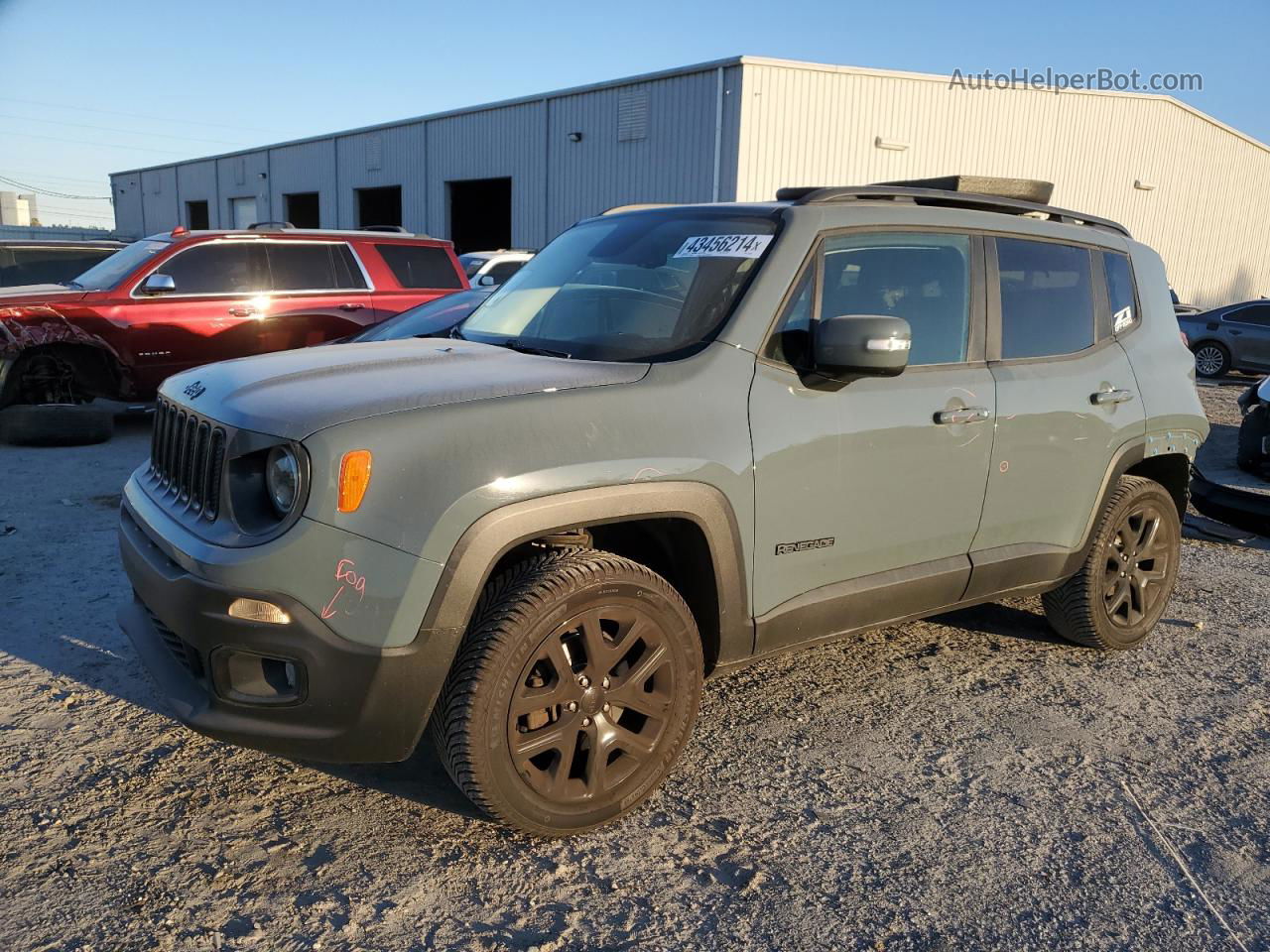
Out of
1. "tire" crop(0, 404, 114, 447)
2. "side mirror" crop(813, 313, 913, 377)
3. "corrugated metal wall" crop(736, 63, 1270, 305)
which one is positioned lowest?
"tire" crop(0, 404, 114, 447)

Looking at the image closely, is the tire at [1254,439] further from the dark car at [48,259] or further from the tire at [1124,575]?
the dark car at [48,259]

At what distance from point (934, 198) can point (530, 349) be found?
1.70 metres

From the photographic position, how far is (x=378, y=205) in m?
33.8

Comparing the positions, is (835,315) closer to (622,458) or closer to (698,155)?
(622,458)

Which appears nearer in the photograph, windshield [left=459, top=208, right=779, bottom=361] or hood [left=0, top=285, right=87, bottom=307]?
windshield [left=459, top=208, right=779, bottom=361]

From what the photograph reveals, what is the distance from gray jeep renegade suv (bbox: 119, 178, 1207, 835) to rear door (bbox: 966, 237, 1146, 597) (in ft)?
0.05

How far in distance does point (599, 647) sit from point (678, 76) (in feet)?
65.8

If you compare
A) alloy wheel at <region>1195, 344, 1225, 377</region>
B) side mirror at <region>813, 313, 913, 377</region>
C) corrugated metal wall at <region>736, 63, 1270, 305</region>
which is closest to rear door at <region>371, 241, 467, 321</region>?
side mirror at <region>813, 313, 913, 377</region>

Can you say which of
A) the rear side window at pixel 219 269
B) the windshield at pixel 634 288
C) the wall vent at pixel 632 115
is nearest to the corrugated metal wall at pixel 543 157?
the wall vent at pixel 632 115

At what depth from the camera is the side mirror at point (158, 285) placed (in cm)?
892

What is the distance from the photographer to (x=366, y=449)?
266 cm

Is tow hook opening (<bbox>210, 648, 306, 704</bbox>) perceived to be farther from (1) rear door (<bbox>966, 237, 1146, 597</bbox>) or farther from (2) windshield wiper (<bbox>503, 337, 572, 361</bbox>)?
(1) rear door (<bbox>966, 237, 1146, 597</bbox>)

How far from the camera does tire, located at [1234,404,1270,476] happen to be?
27.8 ft

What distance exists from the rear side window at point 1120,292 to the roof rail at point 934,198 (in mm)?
176
